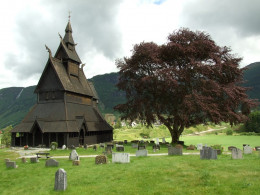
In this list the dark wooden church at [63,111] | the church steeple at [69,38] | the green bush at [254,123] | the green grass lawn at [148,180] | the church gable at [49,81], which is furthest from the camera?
the green bush at [254,123]

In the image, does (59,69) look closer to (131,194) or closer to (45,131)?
(45,131)

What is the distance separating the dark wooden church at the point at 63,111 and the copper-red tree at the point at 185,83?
8.11 meters

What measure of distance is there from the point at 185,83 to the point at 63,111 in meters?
19.4

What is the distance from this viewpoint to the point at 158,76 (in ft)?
99.8

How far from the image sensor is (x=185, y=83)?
3108 cm

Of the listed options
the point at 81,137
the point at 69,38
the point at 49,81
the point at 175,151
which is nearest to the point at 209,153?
the point at 175,151

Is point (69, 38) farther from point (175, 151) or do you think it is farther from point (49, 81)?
point (175, 151)

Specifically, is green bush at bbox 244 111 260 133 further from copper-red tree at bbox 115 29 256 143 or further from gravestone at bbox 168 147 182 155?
gravestone at bbox 168 147 182 155

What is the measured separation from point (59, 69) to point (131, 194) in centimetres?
3342

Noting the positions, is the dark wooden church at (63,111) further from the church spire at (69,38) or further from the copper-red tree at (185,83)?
the copper-red tree at (185,83)

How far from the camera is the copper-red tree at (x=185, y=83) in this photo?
29.2 meters

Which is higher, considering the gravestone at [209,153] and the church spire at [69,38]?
the church spire at [69,38]

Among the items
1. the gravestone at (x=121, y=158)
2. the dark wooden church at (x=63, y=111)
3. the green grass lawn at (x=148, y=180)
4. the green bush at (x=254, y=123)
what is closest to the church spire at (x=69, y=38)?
the dark wooden church at (x=63, y=111)

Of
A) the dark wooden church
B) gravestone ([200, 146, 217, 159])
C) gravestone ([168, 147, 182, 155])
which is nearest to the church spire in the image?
the dark wooden church
